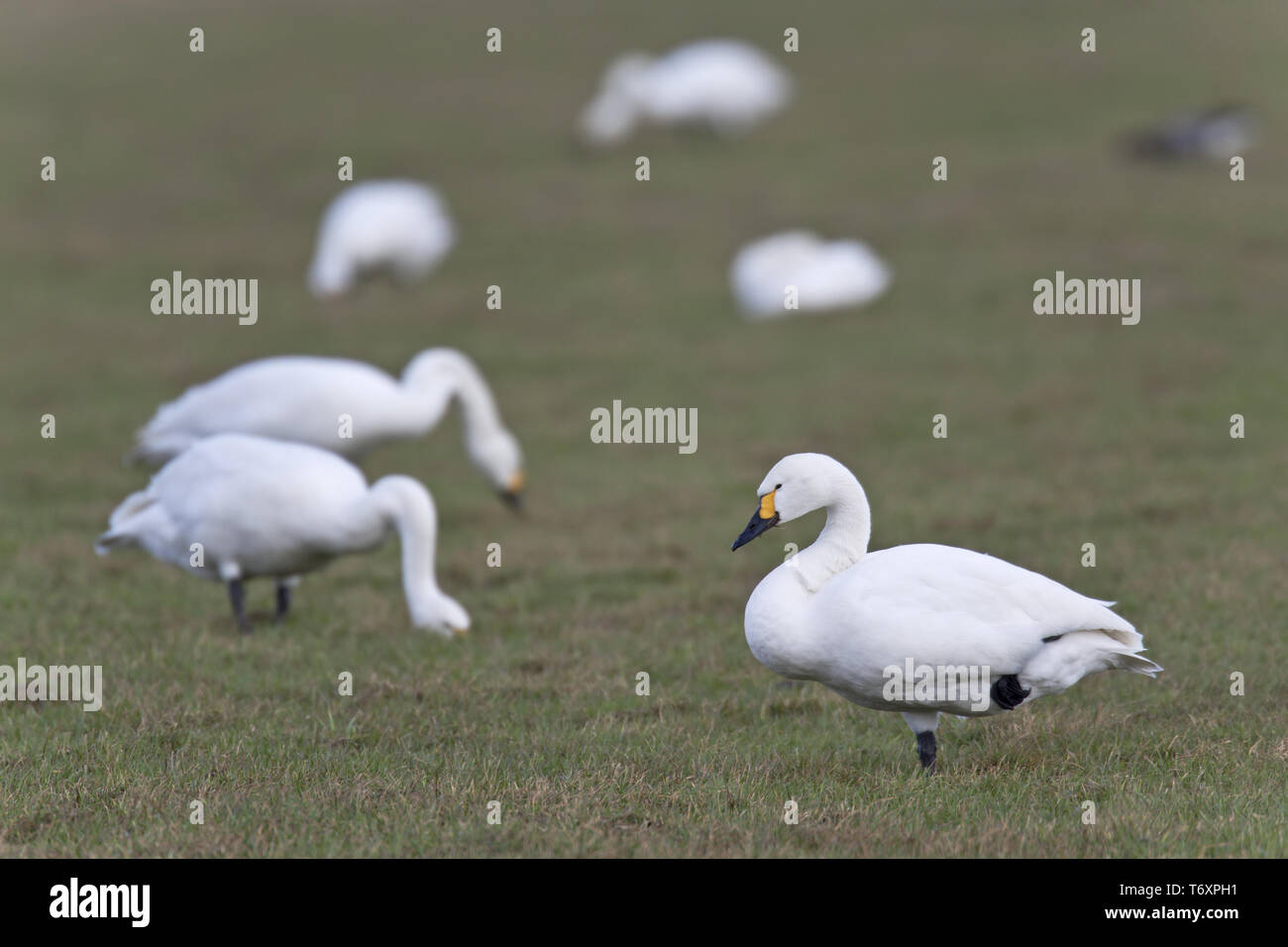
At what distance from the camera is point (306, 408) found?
1190 centimetres

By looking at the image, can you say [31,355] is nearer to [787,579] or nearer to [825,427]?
[825,427]

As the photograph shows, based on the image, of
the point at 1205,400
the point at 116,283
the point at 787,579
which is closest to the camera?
the point at 787,579

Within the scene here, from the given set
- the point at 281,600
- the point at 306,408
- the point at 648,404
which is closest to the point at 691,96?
the point at 648,404

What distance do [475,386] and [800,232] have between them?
1070cm

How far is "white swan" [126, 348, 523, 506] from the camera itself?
11926 millimetres

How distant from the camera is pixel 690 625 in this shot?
31.6ft

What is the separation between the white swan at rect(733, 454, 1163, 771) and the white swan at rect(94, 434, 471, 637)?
3.47 m

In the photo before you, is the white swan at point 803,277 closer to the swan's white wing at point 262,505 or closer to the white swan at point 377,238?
the white swan at point 377,238

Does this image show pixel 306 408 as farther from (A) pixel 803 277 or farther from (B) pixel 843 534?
(A) pixel 803 277

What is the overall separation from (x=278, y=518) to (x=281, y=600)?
3.14ft

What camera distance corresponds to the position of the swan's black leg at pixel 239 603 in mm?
9539

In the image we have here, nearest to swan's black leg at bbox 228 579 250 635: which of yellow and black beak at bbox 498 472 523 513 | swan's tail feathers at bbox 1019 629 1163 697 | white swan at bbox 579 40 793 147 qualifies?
yellow and black beak at bbox 498 472 523 513

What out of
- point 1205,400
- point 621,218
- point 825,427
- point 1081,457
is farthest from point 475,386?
point 621,218
